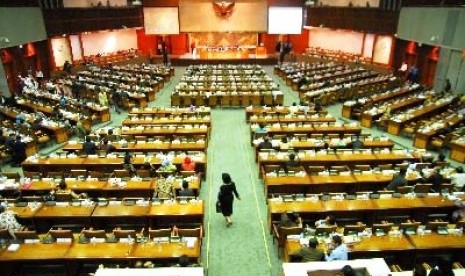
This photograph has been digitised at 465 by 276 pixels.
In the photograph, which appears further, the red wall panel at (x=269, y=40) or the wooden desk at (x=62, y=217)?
the red wall panel at (x=269, y=40)

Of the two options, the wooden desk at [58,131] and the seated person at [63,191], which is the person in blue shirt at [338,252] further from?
the wooden desk at [58,131]

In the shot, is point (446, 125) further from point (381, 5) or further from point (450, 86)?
point (381, 5)

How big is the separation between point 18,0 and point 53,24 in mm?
3116

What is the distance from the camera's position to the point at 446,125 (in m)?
15.2

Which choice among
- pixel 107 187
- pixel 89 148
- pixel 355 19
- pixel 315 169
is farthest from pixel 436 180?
pixel 355 19

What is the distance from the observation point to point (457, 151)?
45.8 feet

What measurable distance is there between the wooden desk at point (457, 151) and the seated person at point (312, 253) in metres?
9.51

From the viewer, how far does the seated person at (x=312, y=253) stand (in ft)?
24.0

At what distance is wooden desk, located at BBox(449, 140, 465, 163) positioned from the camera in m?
13.8

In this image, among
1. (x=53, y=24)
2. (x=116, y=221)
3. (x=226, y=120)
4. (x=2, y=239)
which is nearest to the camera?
(x=2, y=239)

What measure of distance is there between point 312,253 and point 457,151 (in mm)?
9778

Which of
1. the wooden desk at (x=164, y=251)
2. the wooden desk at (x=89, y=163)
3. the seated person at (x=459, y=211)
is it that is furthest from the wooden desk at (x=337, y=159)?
the wooden desk at (x=164, y=251)

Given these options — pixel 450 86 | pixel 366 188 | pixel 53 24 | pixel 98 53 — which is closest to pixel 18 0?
pixel 53 24

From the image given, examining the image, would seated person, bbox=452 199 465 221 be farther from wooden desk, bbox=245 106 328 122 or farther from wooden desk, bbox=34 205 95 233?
wooden desk, bbox=34 205 95 233
